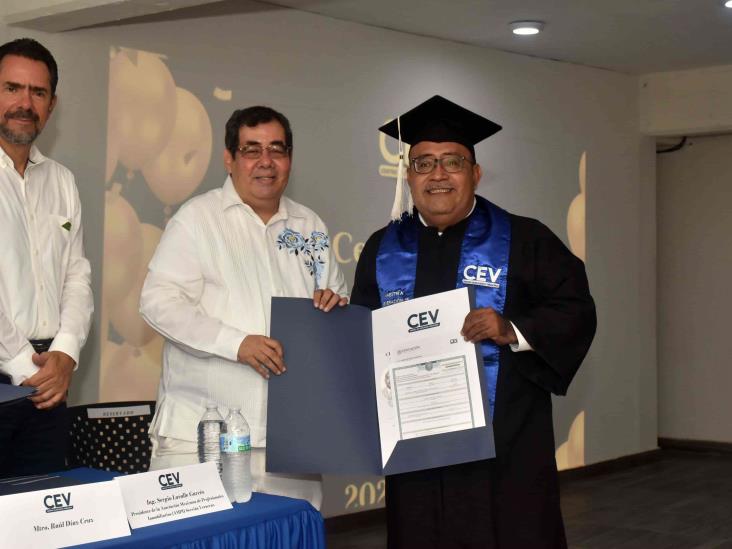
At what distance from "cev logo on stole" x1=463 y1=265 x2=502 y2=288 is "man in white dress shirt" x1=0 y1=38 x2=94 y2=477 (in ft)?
3.84

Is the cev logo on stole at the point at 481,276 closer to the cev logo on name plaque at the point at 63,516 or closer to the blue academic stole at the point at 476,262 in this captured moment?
the blue academic stole at the point at 476,262

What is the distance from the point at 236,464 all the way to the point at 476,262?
84cm

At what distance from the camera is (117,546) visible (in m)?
2.08

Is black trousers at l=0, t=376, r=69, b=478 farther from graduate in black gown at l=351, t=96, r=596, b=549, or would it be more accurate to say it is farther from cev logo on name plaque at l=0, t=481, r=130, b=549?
graduate in black gown at l=351, t=96, r=596, b=549

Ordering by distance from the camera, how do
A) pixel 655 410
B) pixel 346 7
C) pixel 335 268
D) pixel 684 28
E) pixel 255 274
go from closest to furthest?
pixel 255 274 < pixel 335 268 < pixel 346 7 < pixel 684 28 < pixel 655 410

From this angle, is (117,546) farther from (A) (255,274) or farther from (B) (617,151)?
(B) (617,151)

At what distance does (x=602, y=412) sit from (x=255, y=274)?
16.8 feet

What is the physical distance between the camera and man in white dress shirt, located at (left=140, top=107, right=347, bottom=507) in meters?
2.89

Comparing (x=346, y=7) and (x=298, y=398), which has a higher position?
(x=346, y=7)

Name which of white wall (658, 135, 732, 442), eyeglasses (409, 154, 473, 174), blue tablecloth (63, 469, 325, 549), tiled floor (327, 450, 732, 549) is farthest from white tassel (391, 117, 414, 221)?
white wall (658, 135, 732, 442)

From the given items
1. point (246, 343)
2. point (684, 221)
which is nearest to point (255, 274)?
point (246, 343)

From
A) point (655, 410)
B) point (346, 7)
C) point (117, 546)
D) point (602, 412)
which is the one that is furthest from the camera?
point (655, 410)

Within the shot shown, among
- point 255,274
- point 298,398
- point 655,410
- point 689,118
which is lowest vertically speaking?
point 655,410

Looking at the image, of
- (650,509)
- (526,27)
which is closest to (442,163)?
(526,27)
